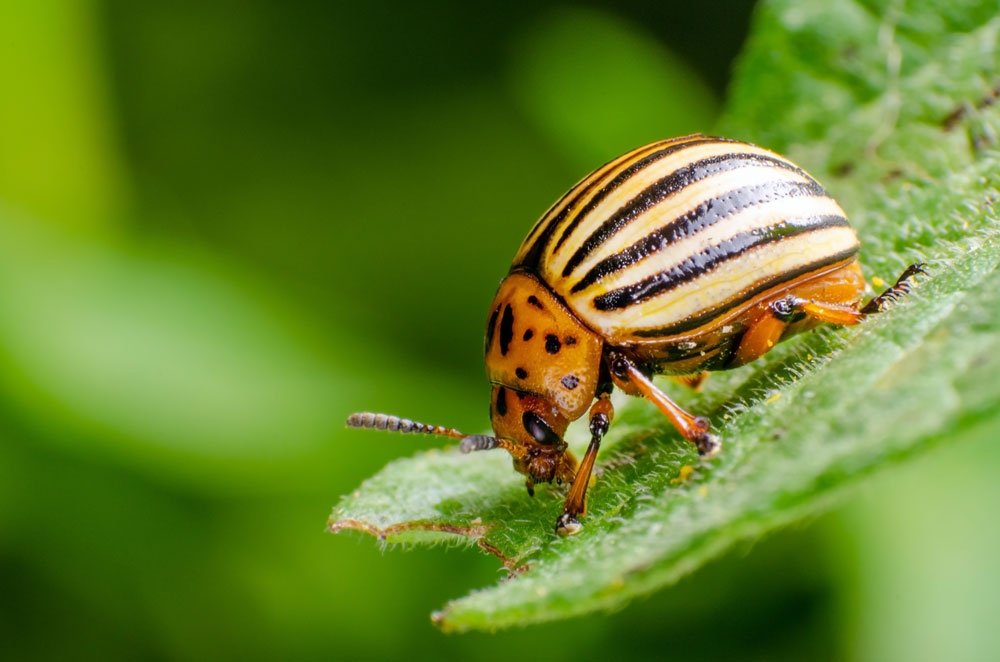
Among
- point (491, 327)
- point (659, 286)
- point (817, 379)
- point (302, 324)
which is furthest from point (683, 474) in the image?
point (302, 324)

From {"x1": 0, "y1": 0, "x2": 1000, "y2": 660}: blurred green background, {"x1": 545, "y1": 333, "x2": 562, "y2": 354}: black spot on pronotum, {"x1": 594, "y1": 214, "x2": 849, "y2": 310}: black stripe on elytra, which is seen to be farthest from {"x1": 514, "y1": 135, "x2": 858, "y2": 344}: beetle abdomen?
{"x1": 0, "y1": 0, "x2": 1000, "y2": 660}: blurred green background

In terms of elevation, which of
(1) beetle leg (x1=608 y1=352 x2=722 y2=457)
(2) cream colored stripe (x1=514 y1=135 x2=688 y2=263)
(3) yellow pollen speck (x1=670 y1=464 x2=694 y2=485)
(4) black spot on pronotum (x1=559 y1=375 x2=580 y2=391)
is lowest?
(3) yellow pollen speck (x1=670 y1=464 x2=694 y2=485)

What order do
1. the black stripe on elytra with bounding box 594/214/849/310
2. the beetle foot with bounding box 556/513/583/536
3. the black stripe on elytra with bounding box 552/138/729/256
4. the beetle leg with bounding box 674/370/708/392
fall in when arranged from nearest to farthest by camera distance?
the beetle foot with bounding box 556/513/583/536
the black stripe on elytra with bounding box 594/214/849/310
the black stripe on elytra with bounding box 552/138/729/256
the beetle leg with bounding box 674/370/708/392

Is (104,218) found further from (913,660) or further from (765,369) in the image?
(913,660)

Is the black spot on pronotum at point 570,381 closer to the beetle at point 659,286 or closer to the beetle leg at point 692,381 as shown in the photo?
the beetle at point 659,286

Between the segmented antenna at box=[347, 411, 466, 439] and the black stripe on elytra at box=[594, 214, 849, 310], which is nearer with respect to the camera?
the black stripe on elytra at box=[594, 214, 849, 310]

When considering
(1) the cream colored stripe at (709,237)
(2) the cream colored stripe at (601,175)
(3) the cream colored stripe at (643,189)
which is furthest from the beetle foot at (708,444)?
(2) the cream colored stripe at (601,175)

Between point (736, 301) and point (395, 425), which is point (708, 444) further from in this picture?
point (395, 425)

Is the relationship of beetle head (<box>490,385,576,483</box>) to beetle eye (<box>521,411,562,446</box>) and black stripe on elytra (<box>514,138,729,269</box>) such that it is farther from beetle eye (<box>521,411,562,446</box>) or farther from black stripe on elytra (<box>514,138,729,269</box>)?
black stripe on elytra (<box>514,138,729,269</box>)
